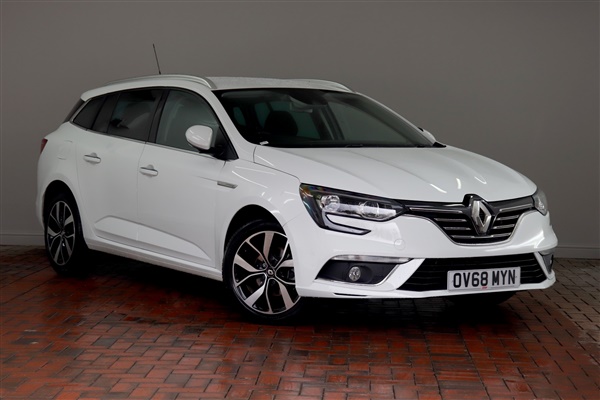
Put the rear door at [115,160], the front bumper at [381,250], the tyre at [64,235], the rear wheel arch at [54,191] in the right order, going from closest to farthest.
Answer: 1. the front bumper at [381,250]
2. the rear door at [115,160]
3. the tyre at [64,235]
4. the rear wheel arch at [54,191]

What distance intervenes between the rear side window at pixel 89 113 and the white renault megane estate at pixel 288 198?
0.06 ft

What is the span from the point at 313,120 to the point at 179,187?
3.80 feet

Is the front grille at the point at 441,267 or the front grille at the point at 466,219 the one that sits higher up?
the front grille at the point at 466,219

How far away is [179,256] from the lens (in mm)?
8008

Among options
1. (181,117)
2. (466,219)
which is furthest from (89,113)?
(466,219)

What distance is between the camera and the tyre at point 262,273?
7.11m

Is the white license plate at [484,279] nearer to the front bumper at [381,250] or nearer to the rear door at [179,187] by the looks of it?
the front bumper at [381,250]

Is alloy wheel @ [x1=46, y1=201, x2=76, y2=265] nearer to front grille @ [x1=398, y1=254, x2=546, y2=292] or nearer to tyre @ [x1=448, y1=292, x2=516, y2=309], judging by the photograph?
tyre @ [x1=448, y1=292, x2=516, y2=309]

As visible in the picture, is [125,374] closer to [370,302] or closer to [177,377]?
[177,377]

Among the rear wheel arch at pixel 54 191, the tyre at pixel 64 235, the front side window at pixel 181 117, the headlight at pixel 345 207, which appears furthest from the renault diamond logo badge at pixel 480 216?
the rear wheel arch at pixel 54 191

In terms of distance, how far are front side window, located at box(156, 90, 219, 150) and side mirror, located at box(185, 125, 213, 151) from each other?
0.98 feet

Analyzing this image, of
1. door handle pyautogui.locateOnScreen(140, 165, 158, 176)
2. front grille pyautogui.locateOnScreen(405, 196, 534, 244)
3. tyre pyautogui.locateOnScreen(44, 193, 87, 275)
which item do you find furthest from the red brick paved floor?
door handle pyautogui.locateOnScreen(140, 165, 158, 176)

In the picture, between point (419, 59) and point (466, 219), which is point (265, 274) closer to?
point (466, 219)

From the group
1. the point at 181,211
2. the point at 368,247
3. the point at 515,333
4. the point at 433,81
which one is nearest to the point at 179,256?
the point at 181,211
